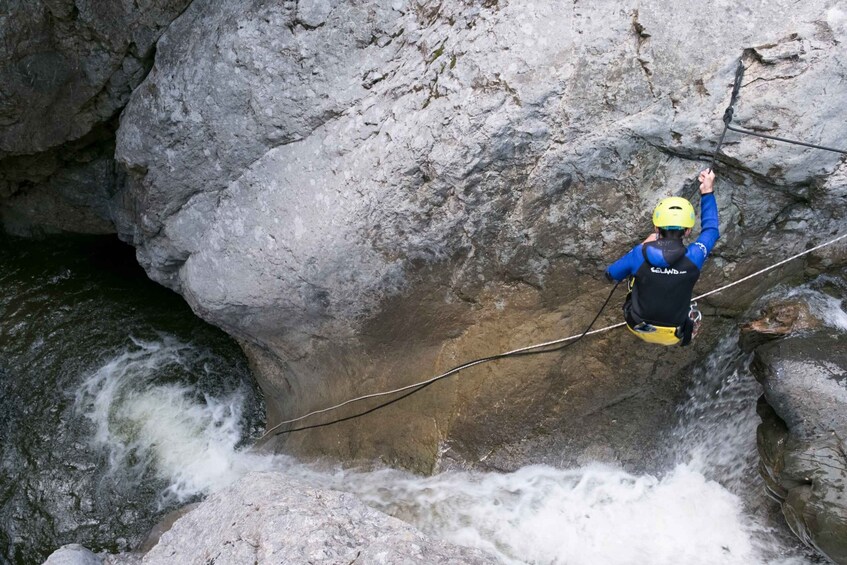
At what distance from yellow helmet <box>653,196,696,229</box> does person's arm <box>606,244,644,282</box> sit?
0.29 meters

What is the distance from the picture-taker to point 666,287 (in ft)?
14.6

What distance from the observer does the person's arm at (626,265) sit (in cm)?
464

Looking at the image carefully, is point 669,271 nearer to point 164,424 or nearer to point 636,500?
point 636,500

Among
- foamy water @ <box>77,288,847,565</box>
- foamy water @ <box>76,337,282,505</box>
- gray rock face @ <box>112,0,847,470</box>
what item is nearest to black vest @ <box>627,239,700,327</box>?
gray rock face @ <box>112,0,847,470</box>

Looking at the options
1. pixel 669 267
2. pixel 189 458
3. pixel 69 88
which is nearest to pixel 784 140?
pixel 669 267

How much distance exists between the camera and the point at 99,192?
809 cm

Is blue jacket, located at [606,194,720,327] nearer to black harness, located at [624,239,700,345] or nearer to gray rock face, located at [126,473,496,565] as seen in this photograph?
black harness, located at [624,239,700,345]

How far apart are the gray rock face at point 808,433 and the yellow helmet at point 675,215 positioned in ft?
5.22

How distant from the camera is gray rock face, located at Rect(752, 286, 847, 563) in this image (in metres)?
4.58

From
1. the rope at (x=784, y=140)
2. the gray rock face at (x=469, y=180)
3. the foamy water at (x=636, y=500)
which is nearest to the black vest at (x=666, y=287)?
the gray rock face at (x=469, y=180)

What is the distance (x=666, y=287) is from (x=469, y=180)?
1.79 m

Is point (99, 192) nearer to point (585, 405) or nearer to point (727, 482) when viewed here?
point (585, 405)

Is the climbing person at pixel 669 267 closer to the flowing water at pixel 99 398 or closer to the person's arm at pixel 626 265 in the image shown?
the person's arm at pixel 626 265

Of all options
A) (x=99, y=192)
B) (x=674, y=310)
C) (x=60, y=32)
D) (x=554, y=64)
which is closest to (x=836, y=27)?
(x=554, y=64)
